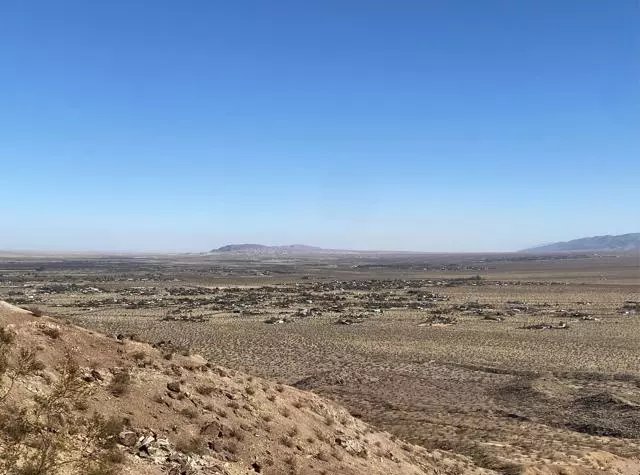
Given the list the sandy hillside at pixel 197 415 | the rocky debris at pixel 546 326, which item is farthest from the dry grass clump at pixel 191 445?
the rocky debris at pixel 546 326

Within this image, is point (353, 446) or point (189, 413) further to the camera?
point (353, 446)

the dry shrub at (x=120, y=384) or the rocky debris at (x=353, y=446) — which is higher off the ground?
the dry shrub at (x=120, y=384)

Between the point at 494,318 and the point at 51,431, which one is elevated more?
the point at 51,431

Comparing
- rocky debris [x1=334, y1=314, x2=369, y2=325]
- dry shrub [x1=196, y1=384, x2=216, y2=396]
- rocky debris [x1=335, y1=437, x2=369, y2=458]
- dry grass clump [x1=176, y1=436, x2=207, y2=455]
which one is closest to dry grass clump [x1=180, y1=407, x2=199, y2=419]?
dry grass clump [x1=176, y1=436, x2=207, y2=455]

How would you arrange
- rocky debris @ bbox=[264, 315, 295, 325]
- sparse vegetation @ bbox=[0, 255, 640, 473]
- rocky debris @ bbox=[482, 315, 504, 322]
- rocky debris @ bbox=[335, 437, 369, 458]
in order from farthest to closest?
rocky debris @ bbox=[264, 315, 295, 325] < rocky debris @ bbox=[482, 315, 504, 322] < sparse vegetation @ bbox=[0, 255, 640, 473] < rocky debris @ bbox=[335, 437, 369, 458]

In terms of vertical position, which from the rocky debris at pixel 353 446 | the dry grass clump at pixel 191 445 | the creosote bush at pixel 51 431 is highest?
the creosote bush at pixel 51 431

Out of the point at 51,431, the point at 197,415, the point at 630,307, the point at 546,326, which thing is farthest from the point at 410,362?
the point at 630,307

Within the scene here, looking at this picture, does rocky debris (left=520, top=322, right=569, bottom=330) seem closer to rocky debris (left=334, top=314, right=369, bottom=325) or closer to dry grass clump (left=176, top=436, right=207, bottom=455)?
rocky debris (left=334, top=314, right=369, bottom=325)

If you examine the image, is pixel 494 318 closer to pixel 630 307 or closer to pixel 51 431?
pixel 630 307

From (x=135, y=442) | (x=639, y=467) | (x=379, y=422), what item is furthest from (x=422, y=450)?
(x=135, y=442)

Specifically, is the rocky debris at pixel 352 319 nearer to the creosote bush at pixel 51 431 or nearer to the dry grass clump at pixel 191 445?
the dry grass clump at pixel 191 445

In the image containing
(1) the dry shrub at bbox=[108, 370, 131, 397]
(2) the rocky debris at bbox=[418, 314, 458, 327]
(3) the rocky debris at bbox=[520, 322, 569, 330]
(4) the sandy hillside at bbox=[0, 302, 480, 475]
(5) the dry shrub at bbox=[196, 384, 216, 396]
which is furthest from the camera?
(2) the rocky debris at bbox=[418, 314, 458, 327]

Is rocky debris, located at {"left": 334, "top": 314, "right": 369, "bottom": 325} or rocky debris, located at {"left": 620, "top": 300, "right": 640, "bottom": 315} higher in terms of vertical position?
rocky debris, located at {"left": 620, "top": 300, "right": 640, "bottom": 315}
